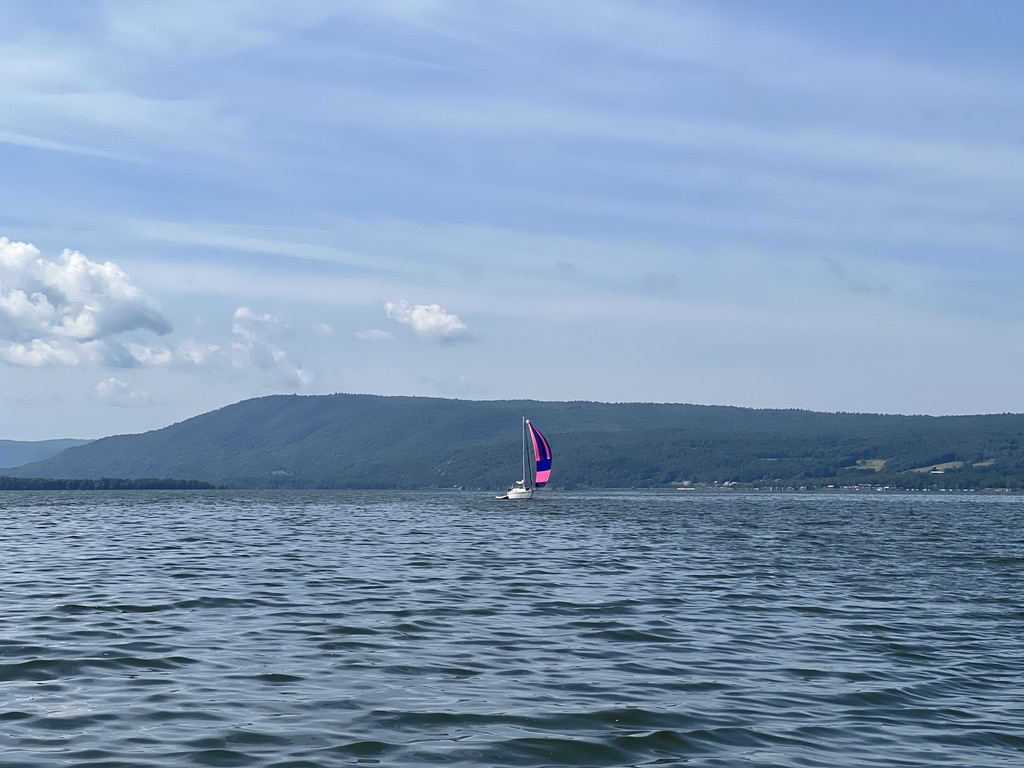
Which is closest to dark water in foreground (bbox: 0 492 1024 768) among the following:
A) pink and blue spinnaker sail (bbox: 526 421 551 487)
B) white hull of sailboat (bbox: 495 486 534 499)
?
pink and blue spinnaker sail (bbox: 526 421 551 487)

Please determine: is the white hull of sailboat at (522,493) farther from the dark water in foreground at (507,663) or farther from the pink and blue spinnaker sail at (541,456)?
the dark water in foreground at (507,663)

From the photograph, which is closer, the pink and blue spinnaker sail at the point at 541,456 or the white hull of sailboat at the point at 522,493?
the pink and blue spinnaker sail at the point at 541,456

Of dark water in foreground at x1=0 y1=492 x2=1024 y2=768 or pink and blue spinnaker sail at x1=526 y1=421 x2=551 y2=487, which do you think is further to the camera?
pink and blue spinnaker sail at x1=526 y1=421 x2=551 y2=487

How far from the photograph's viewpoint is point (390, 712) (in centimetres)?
1667

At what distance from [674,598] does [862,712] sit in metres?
14.4

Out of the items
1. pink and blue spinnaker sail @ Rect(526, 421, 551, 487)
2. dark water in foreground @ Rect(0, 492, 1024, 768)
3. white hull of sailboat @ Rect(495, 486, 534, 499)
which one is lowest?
white hull of sailboat @ Rect(495, 486, 534, 499)

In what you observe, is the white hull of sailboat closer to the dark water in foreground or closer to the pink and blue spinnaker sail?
the pink and blue spinnaker sail

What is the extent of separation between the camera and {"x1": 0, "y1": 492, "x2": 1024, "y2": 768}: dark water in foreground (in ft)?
49.0

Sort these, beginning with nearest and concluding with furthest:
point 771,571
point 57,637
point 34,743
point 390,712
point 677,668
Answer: point 34,743
point 390,712
point 677,668
point 57,637
point 771,571

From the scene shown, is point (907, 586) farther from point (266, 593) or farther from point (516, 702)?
point (516, 702)

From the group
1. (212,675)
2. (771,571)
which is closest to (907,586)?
(771,571)

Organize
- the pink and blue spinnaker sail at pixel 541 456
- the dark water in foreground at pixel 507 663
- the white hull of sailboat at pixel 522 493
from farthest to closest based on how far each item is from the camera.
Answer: the white hull of sailboat at pixel 522 493
the pink and blue spinnaker sail at pixel 541 456
the dark water in foreground at pixel 507 663

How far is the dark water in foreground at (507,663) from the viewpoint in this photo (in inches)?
588

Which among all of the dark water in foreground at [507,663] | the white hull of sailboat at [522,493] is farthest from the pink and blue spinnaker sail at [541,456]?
the dark water in foreground at [507,663]
